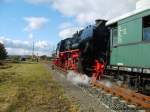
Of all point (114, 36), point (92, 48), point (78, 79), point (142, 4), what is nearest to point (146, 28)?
point (142, 4)

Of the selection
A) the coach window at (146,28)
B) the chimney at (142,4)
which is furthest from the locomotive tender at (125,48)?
the chimney at (142,4)

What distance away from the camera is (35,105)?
12.3 m

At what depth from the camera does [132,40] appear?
14.2m

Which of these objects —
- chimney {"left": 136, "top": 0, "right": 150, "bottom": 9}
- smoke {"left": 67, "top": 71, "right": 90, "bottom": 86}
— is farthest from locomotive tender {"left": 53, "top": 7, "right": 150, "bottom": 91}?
smoke {"left": 67, "top": 71, "right": 90, "bottom": 86}

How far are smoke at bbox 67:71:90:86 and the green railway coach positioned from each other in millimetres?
4312

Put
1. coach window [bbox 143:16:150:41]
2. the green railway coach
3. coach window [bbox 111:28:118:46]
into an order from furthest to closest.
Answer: coach window [bbox 111:28:118:46] → the green railway coach → coach window [bbox 143:16:150:41]

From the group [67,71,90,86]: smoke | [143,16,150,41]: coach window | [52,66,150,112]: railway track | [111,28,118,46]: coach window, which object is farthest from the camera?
[67,71,90,86]: smoke

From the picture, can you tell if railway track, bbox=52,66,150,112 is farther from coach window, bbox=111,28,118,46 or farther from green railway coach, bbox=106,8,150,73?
coach window, bbox=111,28,118,46

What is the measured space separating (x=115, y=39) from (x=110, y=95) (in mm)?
2995

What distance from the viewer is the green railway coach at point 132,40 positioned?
12930mm

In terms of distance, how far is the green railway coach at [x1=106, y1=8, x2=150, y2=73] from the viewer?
42.4 feet

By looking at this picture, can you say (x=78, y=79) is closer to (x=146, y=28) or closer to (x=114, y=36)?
(x=114, y=36)

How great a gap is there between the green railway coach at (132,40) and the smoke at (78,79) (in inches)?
170

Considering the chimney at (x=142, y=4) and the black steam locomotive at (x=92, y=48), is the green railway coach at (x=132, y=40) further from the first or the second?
the black steam locomotive at (x=92, y=48)
